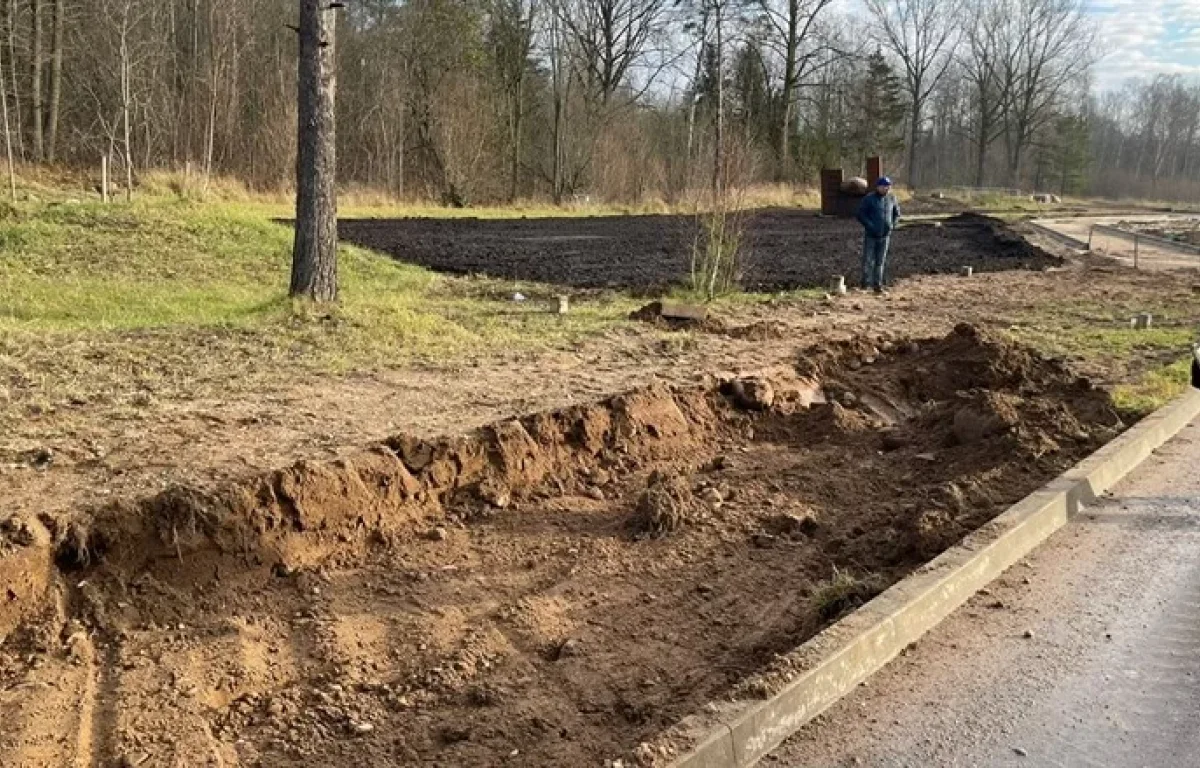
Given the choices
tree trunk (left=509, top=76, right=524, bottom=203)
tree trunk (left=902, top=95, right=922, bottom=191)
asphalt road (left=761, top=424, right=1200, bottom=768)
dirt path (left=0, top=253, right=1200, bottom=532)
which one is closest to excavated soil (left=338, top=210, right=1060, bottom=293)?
dirt path (left=0, top=253, right=1200, bottom=532)

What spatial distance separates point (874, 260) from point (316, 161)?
9546mm

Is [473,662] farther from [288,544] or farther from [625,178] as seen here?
[625,178]

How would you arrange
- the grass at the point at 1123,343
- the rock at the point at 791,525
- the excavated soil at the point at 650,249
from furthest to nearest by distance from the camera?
the excavated soil at the point at 650,249
the grass at the point at 1123,343
the rock at the point at 791,525

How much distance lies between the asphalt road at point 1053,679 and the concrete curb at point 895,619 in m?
0.06

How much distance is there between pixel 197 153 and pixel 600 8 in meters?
23.7

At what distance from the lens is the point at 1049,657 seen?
4.30 m

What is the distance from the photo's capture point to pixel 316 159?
10.6 metres

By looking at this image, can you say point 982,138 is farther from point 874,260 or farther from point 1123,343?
point 1123,343

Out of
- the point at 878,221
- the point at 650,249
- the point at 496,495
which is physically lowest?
the point at 496,495

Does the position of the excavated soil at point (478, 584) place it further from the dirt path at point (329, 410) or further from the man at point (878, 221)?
the man at point (878, 221)

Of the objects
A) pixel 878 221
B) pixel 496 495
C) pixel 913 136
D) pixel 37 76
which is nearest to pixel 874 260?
pixel 878 221

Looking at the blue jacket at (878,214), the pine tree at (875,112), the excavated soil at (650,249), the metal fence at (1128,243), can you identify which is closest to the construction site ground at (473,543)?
the blue jacket at (878,214)

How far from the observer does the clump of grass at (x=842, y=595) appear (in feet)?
15.1

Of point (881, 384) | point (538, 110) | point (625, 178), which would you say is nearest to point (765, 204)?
point (625, 178)
